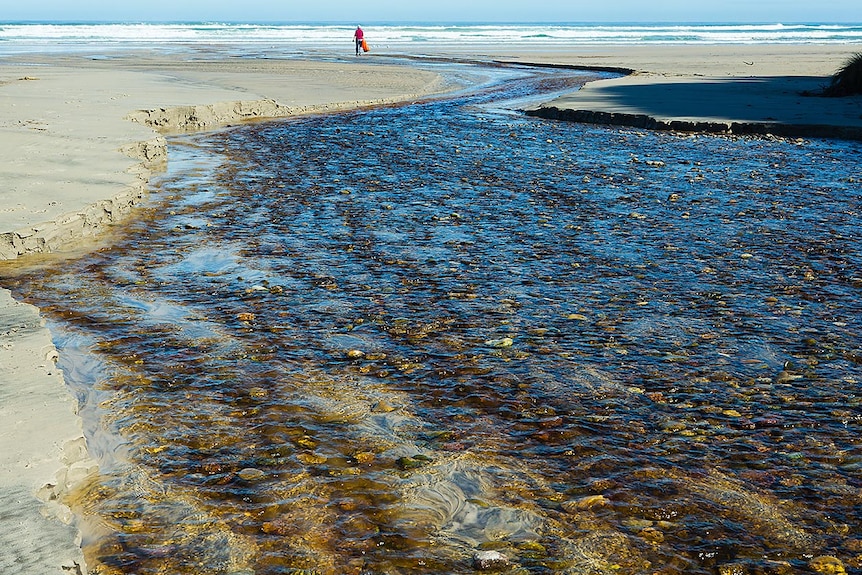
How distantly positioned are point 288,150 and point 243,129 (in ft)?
9.60

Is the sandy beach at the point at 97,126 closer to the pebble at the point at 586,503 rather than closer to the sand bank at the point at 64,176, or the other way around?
the sand bank at the point at 64,176

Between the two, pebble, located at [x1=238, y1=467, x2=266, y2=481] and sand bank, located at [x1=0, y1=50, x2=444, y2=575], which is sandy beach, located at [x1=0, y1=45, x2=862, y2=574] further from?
pebble, located at [x1=238, y1=467, x2=266, y2=481]

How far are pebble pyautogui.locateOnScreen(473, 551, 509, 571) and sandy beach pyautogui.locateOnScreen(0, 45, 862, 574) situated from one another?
1318 millimetres

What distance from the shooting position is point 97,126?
481 inches

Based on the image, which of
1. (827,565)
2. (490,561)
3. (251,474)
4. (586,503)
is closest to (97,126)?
(251,474)

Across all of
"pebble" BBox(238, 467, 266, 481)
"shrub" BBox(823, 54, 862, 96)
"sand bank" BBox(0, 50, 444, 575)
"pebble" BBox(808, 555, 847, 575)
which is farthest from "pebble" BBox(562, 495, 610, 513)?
"shrub" BBox(823, 54, 862, 96)

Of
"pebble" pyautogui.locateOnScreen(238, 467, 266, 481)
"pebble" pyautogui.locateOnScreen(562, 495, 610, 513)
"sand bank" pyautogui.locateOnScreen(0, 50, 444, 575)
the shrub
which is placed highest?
the shrub

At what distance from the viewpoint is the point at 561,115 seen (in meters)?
16.3

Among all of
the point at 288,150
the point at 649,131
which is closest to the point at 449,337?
the point at 288,150

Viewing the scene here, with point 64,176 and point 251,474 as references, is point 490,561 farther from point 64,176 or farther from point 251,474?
point 64,176

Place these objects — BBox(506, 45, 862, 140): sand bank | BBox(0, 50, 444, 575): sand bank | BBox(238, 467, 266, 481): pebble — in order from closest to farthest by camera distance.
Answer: BBox(0, 50, 444, 575): sand bank
BBox(238, 467, 266, 481): pebble
BBox(506, 45, 862, 140): sand bank

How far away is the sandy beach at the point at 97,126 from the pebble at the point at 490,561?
1.32m

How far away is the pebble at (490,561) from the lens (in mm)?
2992

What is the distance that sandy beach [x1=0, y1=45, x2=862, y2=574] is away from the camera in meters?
3.35
